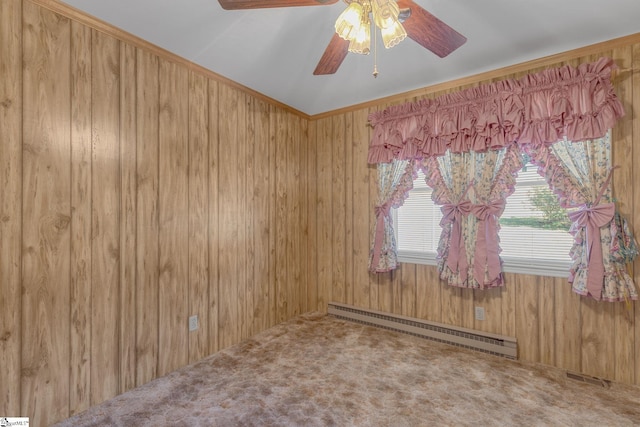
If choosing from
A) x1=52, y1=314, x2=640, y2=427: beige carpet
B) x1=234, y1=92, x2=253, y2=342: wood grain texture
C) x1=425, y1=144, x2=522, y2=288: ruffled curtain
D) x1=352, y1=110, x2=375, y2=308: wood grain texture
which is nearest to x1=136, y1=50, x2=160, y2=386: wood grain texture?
x1=52, y1=314, x2=640, y2=427: beige carpet

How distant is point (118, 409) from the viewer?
75.9 inches

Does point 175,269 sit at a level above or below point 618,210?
below

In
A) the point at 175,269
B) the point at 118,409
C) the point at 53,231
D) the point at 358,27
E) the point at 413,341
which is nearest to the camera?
the point at 358,27

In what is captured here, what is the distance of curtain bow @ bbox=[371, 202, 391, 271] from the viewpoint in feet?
10.4

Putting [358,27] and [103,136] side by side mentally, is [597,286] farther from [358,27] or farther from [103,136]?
[103,136]

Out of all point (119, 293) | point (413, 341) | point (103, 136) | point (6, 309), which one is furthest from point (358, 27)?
point (413, 341)

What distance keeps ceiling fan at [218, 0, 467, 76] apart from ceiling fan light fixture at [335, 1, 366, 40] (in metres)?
0.04

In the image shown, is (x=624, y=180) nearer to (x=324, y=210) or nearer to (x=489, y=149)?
(x=489, y=149)

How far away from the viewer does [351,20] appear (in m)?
1.44

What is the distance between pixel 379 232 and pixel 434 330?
109cm

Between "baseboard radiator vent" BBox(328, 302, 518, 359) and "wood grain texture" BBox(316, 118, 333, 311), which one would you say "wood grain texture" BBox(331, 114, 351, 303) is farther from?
"baseboard radiator vent" BBox(328, 302, 518, 359)

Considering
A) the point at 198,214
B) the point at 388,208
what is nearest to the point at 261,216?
the point at 198,214

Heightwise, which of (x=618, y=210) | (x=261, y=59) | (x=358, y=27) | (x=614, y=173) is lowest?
(x=618, y=210)

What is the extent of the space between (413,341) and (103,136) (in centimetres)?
308
